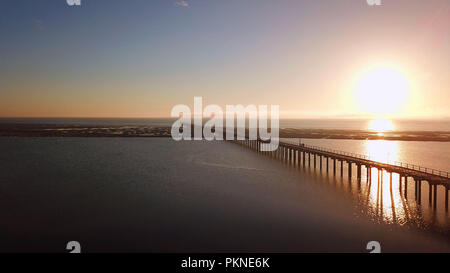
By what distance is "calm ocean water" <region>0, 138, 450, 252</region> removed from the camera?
787 inches

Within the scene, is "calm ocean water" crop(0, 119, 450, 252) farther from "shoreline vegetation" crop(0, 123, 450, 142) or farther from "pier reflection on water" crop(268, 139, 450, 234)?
Result: "shoreline vegetation" crop(0, 123, 450, 142)

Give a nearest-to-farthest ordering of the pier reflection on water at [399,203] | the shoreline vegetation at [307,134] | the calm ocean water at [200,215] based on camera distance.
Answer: the calm ocean water at [200,215] → the pier reflection on water at [399,203] → the shoreline vegetation at [307,134]

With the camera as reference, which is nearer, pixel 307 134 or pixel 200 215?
pixel 200 215

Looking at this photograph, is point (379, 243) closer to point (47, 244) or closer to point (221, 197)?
point (221, 197)

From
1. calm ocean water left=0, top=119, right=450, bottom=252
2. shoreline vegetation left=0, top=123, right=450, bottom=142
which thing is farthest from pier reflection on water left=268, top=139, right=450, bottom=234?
shoreline vegetation left=0, top=123, right=450, bottom=142

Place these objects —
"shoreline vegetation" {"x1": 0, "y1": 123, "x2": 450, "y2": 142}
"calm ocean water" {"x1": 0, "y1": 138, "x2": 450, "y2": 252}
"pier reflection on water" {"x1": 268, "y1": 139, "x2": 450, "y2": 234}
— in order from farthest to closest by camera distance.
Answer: "shoreline vegetation" {"x1": 0, "y1": 123, "x2": 450, "y2": 142} < "pier reflection on water" {"x1": 268, "y1": 139, "x2": 450, "y2": 234} < "calm ocean water" {"x1": 0, "y1": 138, "x2": 450, "y2": 252}

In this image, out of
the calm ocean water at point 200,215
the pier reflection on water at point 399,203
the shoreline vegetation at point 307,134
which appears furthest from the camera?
the shoreline vegetation at point 307,134

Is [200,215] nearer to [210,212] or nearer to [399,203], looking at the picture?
[210,212]

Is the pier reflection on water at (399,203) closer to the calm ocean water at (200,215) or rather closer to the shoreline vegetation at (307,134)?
the calm ocean water at (200,215)

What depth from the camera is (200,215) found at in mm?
25547

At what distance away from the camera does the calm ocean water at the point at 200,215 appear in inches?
787

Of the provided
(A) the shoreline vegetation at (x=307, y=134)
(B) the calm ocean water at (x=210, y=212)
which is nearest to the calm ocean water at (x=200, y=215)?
(B) the calm ocean water at (x=210, y=212)

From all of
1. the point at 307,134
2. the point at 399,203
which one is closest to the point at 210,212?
the point at 399,203
